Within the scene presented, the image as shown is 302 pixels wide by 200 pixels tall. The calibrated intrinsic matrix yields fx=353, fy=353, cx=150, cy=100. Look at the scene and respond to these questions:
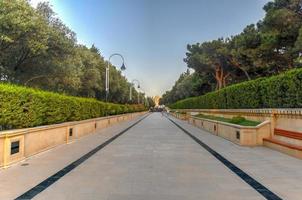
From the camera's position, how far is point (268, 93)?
1686 cm

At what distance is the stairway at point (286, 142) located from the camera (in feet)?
38.4

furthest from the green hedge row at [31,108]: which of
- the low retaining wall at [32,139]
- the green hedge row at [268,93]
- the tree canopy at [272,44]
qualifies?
the tree canopy at [272,44]

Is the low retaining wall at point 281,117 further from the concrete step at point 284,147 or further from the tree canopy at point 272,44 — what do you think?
the tree canopy at point 272,44

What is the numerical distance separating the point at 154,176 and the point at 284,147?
6307 millimetres

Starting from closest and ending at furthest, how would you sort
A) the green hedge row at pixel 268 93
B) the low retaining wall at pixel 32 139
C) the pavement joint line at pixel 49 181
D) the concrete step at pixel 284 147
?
the pavement joint line at pixel 49 181 < the low retaining wall at pixel 32 139 < the concrete step at pixel 284 147 < the green hedge row at pixel 268 93

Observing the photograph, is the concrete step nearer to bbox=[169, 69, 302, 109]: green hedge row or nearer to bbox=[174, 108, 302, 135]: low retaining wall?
bbox=[174, 108, 302, 135]: low retaining wall

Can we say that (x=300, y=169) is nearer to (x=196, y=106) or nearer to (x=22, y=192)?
(x=22, y=192)

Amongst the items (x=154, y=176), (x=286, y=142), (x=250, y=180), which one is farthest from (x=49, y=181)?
(x=286, y=142)

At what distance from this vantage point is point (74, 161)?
10.6m

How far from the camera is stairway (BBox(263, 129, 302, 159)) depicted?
38.4ft

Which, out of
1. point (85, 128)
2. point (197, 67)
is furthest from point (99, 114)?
point (197, 67)

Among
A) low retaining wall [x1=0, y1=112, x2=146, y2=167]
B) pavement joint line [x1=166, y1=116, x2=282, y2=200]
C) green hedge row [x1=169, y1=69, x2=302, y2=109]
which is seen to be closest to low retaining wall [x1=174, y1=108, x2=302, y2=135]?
green hedge row [x1=169, y1=69, x2=302, y2=109]

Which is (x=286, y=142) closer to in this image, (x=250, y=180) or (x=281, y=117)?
Result: (x=281, y=117)

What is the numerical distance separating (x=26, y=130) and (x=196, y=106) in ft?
129
